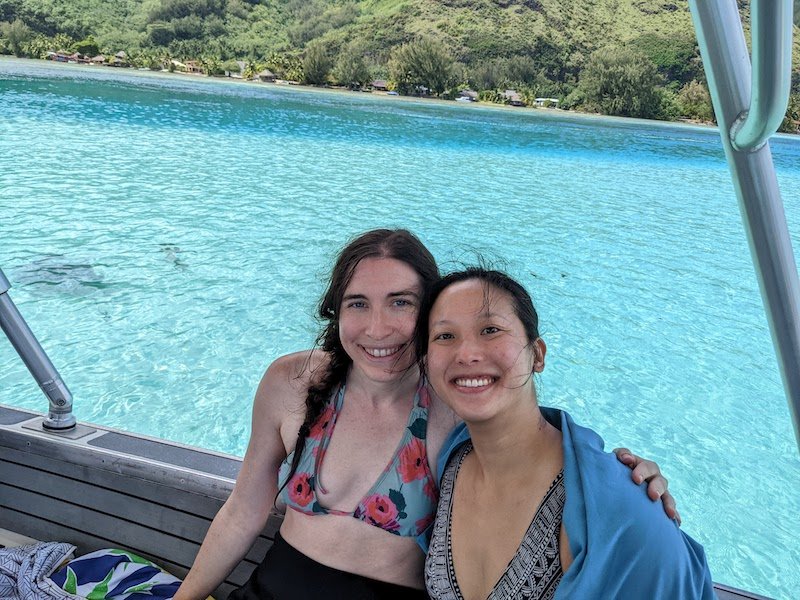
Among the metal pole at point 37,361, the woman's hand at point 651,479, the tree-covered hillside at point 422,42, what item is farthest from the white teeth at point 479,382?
the tree-covered hillside at point 422,42

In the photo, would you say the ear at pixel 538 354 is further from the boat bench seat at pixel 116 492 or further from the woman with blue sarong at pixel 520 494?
the boat bench seat at pixel 116 492

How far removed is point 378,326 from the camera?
54.6 inches

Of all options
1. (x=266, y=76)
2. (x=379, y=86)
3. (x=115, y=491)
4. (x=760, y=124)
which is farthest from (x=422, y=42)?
(x=760, y=124)

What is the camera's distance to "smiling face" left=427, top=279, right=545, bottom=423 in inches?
43.7

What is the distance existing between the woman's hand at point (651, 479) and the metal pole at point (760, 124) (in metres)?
0.28

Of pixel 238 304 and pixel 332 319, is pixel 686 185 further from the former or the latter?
pixel 332 319

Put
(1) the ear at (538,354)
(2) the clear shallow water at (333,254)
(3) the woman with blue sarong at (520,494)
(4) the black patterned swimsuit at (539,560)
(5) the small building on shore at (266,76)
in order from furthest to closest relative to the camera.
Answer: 1. (5) the small building on shore at (266,76)
2. (2) the clear shallow water at (333,254)
3. (1) the ear at (538,354)
4. (4) the black patterned swimsuit at (539,560)
5. (3) the woman with blue sarong at (520,494)

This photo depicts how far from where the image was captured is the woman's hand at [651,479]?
999 mm

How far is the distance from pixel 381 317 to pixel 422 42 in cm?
3946

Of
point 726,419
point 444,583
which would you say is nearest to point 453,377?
point 444,583

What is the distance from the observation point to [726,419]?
192 inches

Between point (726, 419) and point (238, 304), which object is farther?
point (238, 304)

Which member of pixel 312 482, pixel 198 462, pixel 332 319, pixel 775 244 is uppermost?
pixel 775 244

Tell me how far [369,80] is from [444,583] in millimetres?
36784
